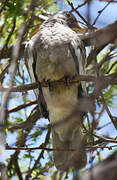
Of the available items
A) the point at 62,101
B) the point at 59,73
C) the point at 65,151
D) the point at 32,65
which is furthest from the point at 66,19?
the point at 65,151

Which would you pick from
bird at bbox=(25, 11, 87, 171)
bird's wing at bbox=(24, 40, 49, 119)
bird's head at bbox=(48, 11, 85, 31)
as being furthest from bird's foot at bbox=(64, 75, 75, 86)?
bird's head at bbox=(48, 11, 85, 31)

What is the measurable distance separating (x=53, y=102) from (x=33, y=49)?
2.61 ft

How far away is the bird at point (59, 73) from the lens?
3947 millimetres

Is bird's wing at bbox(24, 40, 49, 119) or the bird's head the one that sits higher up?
the bird's head

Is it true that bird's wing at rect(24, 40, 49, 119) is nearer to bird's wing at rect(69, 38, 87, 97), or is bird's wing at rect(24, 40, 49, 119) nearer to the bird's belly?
the bird's belly

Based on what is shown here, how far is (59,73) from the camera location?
396cm

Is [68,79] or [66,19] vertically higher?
[66,19]

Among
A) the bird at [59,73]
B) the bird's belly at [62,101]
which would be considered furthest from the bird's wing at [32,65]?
the bird's belly at [62,101]

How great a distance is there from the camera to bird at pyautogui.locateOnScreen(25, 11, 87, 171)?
13.0 ft

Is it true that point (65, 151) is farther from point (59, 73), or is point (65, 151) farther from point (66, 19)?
point (66, 19)

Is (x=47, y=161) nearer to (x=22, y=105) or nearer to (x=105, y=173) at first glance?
(x=22, y=105)

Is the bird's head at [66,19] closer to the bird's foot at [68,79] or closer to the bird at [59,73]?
the bird at [59,73]

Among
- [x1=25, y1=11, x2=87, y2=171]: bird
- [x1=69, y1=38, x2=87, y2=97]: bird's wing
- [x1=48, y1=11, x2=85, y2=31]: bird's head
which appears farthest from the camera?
[x1=48, y1=11, x2=85, y2=31]: bird's head

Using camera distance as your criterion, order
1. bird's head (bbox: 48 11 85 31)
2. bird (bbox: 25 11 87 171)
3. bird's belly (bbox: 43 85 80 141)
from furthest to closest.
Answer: bird's head (bbox: 48 11 85 31), bird's belly (bbox: 43 85 80 141), bird (bbox: 25 11 87 171)
